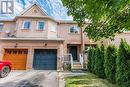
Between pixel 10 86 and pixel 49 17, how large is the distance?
15.9 metres

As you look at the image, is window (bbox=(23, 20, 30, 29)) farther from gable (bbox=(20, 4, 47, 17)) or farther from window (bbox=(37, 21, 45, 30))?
window (bbox=(37, 21, 45, 30))

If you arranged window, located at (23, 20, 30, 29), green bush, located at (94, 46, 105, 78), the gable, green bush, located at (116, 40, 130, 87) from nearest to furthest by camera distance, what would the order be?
green bush, located at (116, 40, 130, 87) < green bush, located at (94, 46, 105, 78) < window, located at (23, 20, 30, 29) < the gable

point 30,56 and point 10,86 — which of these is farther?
point 30,56

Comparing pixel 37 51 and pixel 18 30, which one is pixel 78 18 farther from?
pixel 18 30

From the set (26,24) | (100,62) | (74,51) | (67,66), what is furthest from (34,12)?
(100,62)

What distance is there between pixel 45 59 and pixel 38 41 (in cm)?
250

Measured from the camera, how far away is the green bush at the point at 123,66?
10.7m

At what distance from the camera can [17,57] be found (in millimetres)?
25266

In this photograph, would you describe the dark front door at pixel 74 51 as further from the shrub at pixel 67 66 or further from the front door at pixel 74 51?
the shrub at pixel 67 66

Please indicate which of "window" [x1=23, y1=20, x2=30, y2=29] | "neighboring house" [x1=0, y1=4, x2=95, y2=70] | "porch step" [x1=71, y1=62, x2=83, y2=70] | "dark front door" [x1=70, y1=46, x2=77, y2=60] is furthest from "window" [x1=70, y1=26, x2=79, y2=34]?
"window" [x1=23, y1=20, x2=30, y2=29]

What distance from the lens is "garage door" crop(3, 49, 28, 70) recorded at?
2497cm

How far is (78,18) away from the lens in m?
13.4

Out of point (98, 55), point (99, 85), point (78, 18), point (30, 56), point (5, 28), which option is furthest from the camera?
point (5, 28)

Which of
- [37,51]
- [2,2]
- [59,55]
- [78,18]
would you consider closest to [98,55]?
[78,18]
